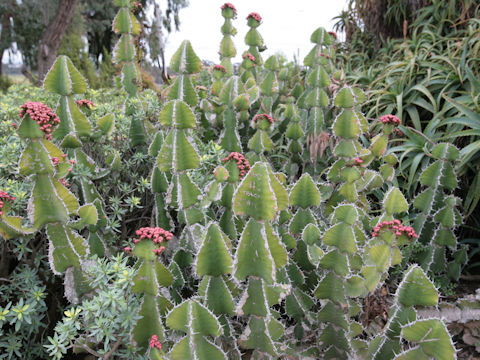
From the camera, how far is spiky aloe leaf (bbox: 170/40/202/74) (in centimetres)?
205

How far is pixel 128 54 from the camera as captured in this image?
2.57 m

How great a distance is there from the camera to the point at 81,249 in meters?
1.55

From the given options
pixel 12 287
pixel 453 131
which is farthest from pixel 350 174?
pixel 12 287

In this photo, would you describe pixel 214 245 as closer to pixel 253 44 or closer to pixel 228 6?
pixel 228 6

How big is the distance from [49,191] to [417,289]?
56.4 inches

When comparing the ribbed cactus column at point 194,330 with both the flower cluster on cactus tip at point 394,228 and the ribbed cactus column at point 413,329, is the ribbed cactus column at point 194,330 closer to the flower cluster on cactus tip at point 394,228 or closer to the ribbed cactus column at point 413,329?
the ribbed cactus column at point 413,329

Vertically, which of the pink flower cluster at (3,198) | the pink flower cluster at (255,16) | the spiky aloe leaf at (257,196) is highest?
the pink flower cluster at (255,16)

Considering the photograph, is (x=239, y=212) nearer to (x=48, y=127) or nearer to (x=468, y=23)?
→ (x=48, y=127)

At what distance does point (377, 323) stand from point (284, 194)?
1173mm

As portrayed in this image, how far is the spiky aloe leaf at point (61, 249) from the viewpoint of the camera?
147 centimetres

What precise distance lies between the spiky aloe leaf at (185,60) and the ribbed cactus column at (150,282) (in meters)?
1.06

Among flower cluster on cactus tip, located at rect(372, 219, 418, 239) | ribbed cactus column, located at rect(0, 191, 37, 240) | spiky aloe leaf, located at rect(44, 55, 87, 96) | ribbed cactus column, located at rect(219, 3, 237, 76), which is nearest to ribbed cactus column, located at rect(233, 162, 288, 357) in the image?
flower cluster on cactus tip, located at rect(372, 219, 418, 239)

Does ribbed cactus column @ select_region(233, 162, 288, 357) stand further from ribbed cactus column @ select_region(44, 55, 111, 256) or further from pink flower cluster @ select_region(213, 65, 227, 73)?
pink flower cluster @ select_region(213, 65, 227, 73)

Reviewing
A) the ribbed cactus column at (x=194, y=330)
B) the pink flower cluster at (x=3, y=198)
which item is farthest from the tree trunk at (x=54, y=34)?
the ribbed cactus column at (x=194, y=330)
